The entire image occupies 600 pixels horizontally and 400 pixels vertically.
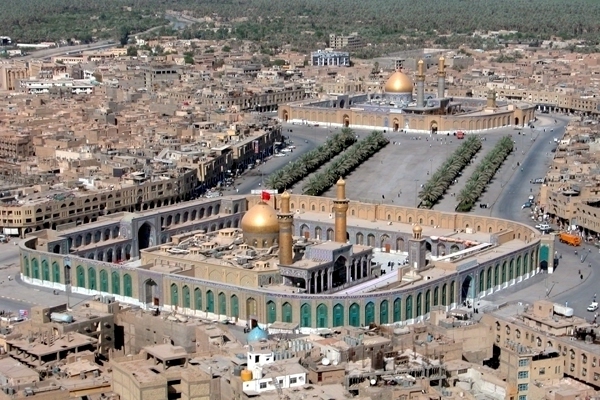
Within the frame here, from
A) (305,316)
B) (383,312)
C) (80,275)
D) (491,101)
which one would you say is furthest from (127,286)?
(491,101)

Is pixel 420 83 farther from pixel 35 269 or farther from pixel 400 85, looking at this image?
pixel 35 269

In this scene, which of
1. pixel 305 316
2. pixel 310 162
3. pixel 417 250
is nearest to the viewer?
pixel 305 316

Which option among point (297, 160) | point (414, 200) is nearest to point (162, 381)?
point (414, 200)

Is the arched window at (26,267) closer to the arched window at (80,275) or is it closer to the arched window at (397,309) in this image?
the arched window at (80,275)

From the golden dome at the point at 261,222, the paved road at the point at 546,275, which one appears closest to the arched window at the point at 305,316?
the golden dome at the point at 261,222

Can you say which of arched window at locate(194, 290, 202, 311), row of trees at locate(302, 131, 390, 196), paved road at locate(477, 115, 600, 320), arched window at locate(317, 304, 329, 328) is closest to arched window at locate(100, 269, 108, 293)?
arched window at locate(194, 290, 202, 311)

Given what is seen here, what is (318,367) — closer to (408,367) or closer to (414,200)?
(408,367)
